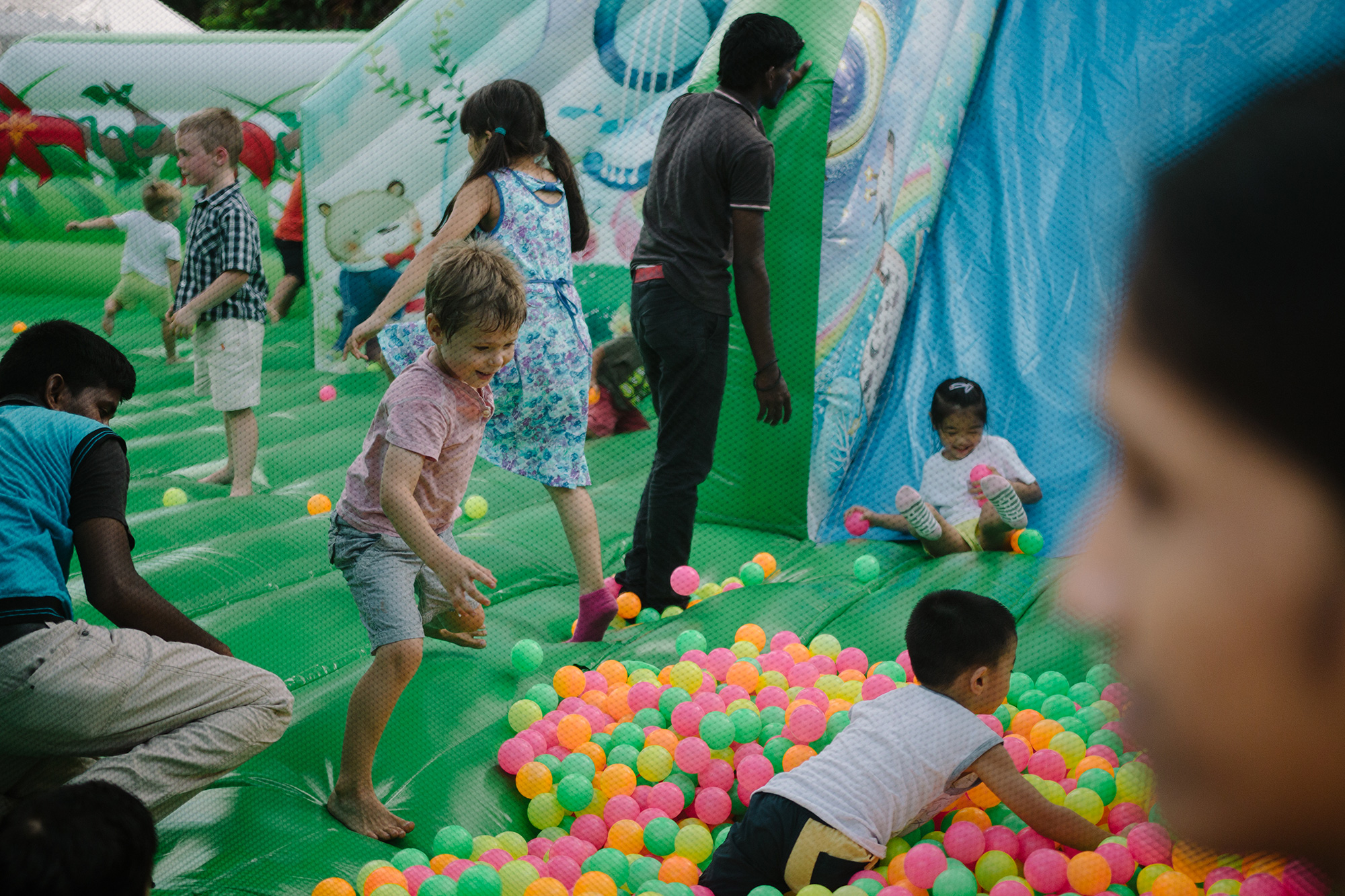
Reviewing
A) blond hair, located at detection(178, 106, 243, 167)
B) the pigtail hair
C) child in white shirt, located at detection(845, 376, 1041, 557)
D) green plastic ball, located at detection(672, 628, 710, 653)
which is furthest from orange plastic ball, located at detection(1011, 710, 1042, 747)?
blond hair, located at detection(178, 106, 243, 167)

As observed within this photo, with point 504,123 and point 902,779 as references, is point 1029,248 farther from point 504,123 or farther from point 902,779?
point 902,779

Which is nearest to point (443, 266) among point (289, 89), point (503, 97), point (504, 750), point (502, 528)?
point (503, 97)

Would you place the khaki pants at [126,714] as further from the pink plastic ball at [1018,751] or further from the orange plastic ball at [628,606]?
the pink plastic ball at [1018,751]

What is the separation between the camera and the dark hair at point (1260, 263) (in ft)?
0.86

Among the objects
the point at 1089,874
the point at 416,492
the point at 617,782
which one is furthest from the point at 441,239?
the point at 1089,874

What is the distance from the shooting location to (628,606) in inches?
95.0

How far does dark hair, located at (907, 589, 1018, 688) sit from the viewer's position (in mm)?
1544

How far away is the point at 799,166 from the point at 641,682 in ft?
4.15

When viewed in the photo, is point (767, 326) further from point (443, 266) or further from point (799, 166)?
point (443, 266)

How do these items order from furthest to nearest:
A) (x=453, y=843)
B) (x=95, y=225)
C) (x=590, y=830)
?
1. (x=95, y=225)
2. (x=590, y=830)
3. (x=453, y=843)

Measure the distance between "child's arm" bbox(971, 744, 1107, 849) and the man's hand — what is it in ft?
3.56

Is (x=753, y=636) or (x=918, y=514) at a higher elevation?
(x=918, y=514)

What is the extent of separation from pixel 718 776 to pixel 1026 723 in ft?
1.71

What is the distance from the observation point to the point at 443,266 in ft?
5.76
